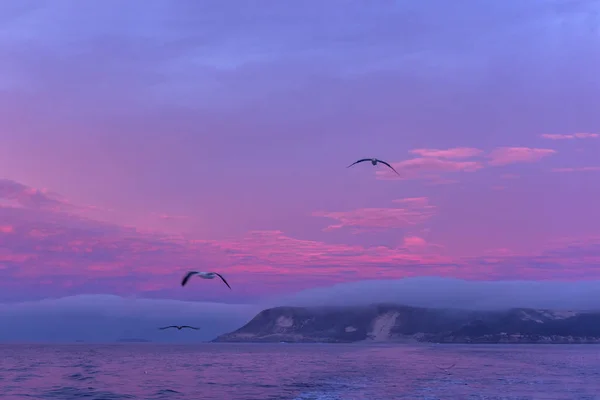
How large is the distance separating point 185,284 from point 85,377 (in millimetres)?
77468

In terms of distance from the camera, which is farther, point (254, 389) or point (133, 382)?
point (133, 382)

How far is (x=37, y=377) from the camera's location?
4306 inches

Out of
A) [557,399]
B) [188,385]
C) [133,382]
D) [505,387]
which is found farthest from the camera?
[133,382]

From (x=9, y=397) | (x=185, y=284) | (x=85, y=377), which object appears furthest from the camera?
(x=85, y=377)

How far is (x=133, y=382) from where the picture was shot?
99000mm

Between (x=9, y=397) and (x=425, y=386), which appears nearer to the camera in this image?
(x=9, y=397)

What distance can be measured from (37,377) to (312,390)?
51423 mm

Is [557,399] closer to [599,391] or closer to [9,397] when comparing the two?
[599,391]

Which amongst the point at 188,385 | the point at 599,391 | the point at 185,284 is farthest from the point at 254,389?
the point at 185,284

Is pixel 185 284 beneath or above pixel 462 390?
above

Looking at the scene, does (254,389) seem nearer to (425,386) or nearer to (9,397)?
(425,386)

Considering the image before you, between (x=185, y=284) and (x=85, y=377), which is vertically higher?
(x=185, y=284)

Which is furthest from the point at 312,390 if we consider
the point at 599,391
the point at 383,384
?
the point at 599,391

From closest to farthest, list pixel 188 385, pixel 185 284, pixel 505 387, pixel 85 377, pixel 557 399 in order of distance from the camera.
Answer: pixel 185 284 < pixel 557 399 < pixel 505 387 < pixel 188 385 < pixel 85 377
